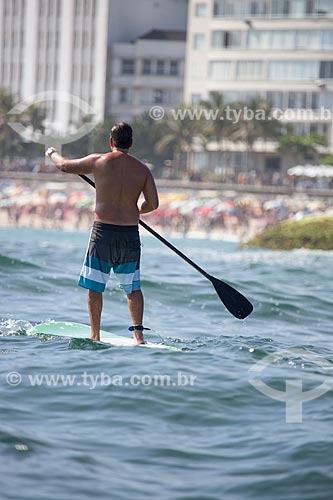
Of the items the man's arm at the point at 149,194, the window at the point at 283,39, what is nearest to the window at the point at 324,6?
the window at the point at 283,39

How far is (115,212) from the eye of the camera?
25.4 ft

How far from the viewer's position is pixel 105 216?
774cm

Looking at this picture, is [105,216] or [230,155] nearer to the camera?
[105,216]

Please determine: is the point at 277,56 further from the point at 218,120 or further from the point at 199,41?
the point at 199,41

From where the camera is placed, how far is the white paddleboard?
7.71 m

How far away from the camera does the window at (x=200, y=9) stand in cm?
7369

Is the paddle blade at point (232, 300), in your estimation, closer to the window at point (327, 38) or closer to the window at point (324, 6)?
the window at point (327, 38)

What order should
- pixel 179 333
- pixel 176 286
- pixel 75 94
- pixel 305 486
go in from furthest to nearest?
pixel 75 94
pixel 176 286
pixel 179 333
pixel 305 486

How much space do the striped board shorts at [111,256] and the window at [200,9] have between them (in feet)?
222

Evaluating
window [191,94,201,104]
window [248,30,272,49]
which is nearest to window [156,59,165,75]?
window [191,94,201,104]

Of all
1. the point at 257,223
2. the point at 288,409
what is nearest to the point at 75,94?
the point at 257,223

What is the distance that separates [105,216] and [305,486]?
3.34 m

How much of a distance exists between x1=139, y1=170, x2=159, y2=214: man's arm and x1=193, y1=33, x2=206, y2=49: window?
67330 millimetres

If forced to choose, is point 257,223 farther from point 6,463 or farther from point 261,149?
point 6,463
